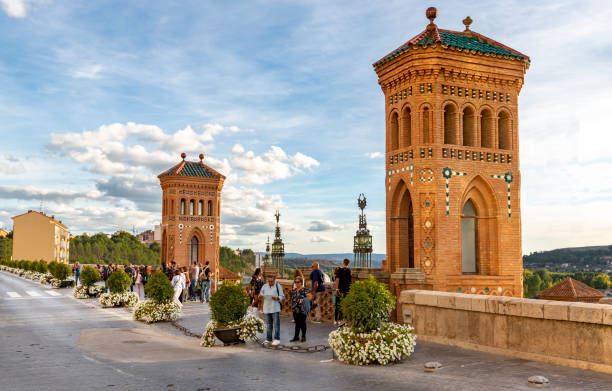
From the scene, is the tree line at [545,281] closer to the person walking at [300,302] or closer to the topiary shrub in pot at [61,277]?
the topiary shrub in pot at [61,277]

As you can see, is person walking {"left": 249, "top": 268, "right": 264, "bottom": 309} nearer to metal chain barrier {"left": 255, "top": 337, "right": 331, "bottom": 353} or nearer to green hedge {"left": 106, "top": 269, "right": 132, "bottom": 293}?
metal chain barrier {"left": 255, "top": 337, "right": 331, "bottom": 353}

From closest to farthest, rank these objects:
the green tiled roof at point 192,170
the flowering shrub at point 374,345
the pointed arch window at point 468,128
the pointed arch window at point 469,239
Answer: the flowering shrub at point 374,345 < the pointed arch window at point 468,128 < the pointed arch window at point 469,239 < the green tiled roof at point 192,170

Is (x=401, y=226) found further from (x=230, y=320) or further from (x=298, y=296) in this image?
(x=230, y=320)

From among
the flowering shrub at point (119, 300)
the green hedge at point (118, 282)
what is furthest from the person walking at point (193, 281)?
the green hedge at point (118, 282)

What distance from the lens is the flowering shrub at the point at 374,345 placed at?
431 inches

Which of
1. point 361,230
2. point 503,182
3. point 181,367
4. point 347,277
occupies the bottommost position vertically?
point 181,367

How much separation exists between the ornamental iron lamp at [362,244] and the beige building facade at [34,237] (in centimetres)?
10142

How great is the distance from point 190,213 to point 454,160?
3496 centimetres

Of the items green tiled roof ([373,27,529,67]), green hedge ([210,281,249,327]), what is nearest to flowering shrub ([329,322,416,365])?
green hedge ([210,281,249,327])

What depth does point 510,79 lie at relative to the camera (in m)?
19.9

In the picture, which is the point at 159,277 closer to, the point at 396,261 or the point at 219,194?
the point at 396,261

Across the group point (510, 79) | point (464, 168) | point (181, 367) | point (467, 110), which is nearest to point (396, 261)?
point (464, 168)

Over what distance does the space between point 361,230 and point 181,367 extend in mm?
10956

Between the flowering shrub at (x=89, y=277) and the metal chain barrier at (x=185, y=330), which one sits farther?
the flowering shrub at (x=89, y=277)
